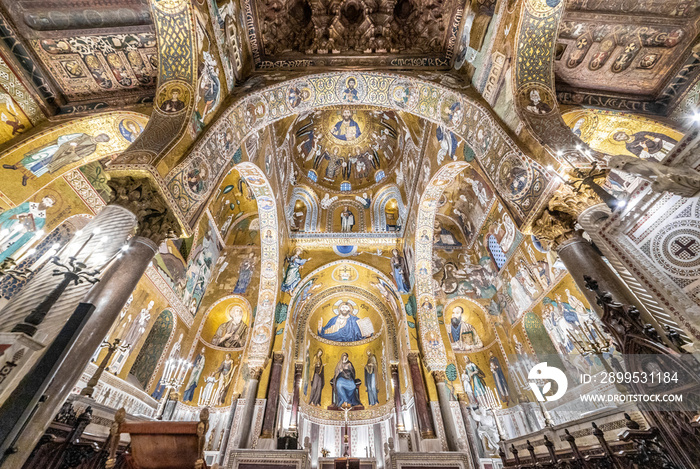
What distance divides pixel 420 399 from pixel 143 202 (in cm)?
906

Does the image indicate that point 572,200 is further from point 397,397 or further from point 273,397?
point 273,397

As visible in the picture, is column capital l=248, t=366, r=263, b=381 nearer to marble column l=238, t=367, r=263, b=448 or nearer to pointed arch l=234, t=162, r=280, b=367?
marble column l=238, t=367, r=263, b=448

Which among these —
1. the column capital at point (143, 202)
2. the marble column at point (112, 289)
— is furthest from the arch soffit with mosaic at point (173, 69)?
the marble column at point (112, 289)

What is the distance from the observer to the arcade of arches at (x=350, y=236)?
3.11m

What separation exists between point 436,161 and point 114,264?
835 cm

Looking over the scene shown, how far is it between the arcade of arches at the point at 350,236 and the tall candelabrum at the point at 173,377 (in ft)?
0.23

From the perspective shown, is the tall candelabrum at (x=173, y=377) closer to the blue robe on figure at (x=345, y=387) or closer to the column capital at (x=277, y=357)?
the column capital at (x=277, y=357)

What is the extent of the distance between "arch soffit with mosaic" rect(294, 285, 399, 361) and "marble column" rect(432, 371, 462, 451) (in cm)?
235

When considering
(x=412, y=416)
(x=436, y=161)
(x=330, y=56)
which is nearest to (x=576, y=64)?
(x=436, y=161)

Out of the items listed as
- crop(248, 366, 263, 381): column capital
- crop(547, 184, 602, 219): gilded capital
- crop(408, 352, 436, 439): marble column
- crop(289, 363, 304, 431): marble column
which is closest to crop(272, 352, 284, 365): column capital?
crop(248, 366, 263, 381): column capital

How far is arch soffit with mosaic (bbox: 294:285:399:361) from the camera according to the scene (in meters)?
11.5

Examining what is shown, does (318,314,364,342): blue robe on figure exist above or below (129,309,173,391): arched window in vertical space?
above

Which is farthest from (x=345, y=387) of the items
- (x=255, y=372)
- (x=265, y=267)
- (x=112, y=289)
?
(x=112, y=289)

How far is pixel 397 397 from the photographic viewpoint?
10.1 metres
